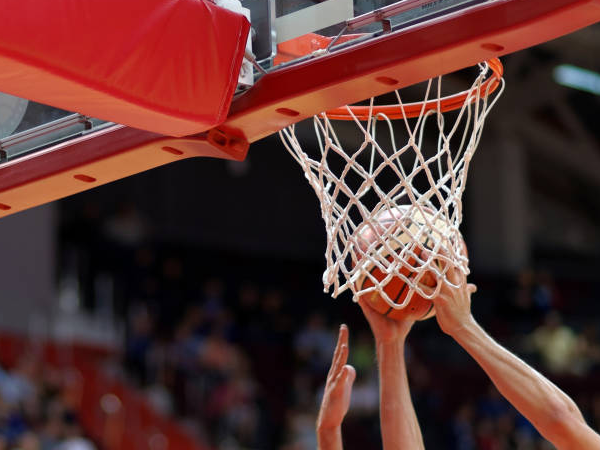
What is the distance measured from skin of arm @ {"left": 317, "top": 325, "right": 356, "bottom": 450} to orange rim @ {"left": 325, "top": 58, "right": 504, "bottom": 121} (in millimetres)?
Result: 625

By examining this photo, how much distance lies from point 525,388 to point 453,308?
29cm

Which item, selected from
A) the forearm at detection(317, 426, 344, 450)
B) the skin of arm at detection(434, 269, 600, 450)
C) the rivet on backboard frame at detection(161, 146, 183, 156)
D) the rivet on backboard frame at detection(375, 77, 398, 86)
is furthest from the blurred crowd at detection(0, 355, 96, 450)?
the rivet on backboard frame at detection(375, 77, 398, 86)

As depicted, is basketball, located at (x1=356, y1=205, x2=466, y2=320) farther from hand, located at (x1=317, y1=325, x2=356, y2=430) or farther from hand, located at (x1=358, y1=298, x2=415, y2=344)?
hand, located at (x1=317, y1=325, x2=356, y2=430)

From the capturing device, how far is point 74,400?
881 cm

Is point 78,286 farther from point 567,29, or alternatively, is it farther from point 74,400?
point 567,29

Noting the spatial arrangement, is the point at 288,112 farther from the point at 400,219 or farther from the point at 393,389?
the point at 393,389

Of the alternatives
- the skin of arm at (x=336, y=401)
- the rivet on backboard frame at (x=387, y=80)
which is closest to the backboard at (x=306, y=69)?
the rivet on backboard frame at (x=387, y=80)

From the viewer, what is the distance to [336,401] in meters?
2.80

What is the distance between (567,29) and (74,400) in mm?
7579

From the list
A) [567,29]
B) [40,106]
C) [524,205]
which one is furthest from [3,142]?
[524,205]

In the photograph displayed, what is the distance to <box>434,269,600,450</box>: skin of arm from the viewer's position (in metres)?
2.19

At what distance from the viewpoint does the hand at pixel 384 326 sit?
9.19 ft

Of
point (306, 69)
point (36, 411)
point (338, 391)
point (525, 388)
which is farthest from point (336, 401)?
point (36, 411)

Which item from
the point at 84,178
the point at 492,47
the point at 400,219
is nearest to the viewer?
the point at 492,47
